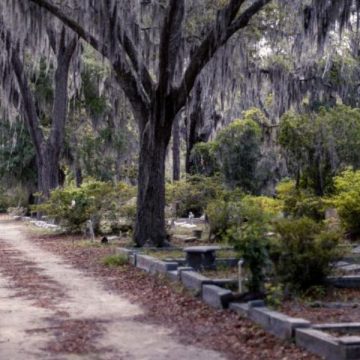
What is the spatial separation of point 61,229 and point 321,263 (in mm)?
15807

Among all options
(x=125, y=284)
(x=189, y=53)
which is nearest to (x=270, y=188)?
(x=189, y=53)

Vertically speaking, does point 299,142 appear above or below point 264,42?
below

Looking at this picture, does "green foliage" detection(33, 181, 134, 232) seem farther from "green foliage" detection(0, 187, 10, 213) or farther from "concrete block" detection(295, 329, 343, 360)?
"green foliage" detection(0, 187, 10, 213)

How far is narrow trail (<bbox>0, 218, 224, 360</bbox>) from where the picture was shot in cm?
740

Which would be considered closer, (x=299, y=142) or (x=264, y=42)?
(x=299, y=142)

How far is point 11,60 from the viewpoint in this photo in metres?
26.2

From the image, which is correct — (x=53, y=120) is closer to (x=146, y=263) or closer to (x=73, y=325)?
(x=146, y=263)

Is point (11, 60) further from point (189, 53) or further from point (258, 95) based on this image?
point (258, 95)

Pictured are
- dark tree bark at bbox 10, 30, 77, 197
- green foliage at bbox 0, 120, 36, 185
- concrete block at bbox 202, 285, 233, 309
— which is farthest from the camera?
green foliage at bbox 0, 120, 36, 185

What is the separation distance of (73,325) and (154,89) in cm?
849

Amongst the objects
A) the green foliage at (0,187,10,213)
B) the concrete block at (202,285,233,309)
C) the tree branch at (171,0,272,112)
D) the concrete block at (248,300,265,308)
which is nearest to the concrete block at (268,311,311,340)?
the concrete block at (248,300,265,308)

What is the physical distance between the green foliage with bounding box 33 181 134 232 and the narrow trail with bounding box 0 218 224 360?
820cm

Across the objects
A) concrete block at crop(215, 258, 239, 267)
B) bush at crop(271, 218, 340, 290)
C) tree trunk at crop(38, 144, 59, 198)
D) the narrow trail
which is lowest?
the narrow trail

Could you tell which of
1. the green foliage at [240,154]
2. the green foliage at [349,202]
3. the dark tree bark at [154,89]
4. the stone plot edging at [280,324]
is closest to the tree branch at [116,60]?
the dark tree bark at [154,89]
